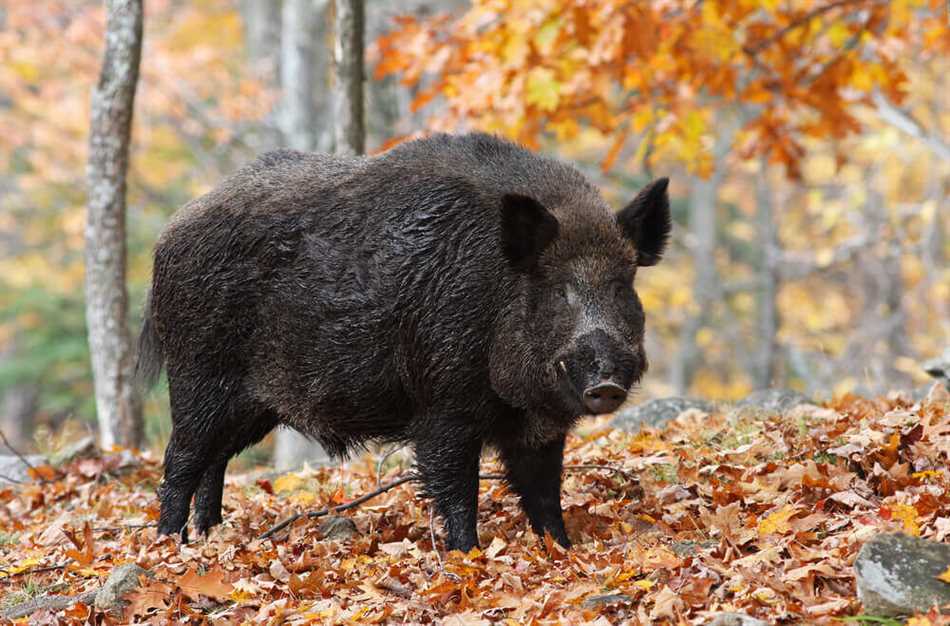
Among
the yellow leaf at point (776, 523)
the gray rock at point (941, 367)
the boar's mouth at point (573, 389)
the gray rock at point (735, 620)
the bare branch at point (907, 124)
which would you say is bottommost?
the yellow leaf at point (776, 523)

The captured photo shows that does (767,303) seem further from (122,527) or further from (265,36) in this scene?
(122,527)

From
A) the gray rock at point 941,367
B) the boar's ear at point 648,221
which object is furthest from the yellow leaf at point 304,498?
the gray rock at point 941,367

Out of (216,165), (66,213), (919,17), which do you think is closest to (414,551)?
(919,17)

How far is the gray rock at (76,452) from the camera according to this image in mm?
8375

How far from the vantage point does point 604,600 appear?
4297 millimetres

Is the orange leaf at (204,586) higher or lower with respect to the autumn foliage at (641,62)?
lower

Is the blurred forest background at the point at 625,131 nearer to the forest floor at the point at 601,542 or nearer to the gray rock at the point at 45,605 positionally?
the forest floor at the point at 601,542

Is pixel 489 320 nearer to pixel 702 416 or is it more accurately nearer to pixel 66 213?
pixel 702 416

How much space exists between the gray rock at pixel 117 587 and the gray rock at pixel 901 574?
3167 mm

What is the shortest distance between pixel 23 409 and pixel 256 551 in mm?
23052

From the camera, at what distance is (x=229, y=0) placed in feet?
82.4

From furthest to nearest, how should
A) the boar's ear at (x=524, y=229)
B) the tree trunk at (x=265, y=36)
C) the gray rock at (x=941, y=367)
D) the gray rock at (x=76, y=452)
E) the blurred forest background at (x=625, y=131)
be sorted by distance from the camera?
the tree trunk at (x=265, y=36) → the blurred forest background at (x=625, y=131) → the gray rock at (x=76, y=452) → the gray rock at (x=941, y=367) → the boar's ear at (x=524, y=229)

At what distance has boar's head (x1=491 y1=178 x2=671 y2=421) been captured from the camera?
5094 mm

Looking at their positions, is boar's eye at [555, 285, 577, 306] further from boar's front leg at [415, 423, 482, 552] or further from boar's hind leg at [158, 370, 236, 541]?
boar's hind leg at [158, 370, 236, 541]
